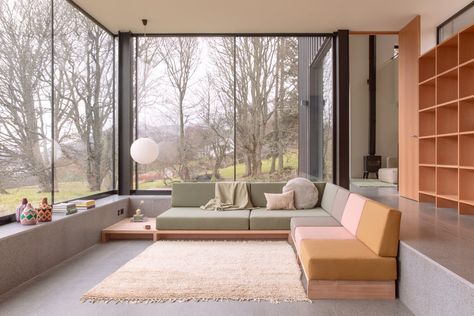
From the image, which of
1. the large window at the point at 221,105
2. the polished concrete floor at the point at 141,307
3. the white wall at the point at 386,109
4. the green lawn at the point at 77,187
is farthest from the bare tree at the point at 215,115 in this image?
the white wall at the point at 386,109

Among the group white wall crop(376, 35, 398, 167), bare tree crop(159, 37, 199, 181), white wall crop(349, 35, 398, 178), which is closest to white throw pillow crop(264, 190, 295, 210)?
bare tree crop(159, 37, 199, 181)

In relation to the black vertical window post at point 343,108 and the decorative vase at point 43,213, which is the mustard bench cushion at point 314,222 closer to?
the black vertical window post at point 343,108

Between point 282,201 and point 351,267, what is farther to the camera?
point 282,201

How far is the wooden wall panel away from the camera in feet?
18.8

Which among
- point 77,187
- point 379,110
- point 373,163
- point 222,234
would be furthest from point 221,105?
point 379,110

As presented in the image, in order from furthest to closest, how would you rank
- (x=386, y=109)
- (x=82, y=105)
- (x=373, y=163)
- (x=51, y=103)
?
(x=386, y=109) → (x=373, y=163) → (x=82, y=105) → (x=51, y=103)

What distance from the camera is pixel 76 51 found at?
5164 millimetres

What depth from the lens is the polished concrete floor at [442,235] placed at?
2383 millimetres

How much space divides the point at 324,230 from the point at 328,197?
4.16 feet

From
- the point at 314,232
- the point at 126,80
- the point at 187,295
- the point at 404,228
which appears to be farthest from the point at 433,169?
the point at 126,80

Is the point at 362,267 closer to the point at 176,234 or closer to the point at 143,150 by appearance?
the point at 176,234

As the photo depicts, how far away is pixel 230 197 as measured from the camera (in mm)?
5391

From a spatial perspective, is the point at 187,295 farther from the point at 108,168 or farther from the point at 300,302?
the point at 108,168

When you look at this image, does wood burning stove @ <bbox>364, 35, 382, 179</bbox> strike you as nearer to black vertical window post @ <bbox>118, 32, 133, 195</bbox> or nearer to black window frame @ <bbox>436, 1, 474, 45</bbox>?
black window frame @ <bbox>436, 1, 474, 45</bbox>
